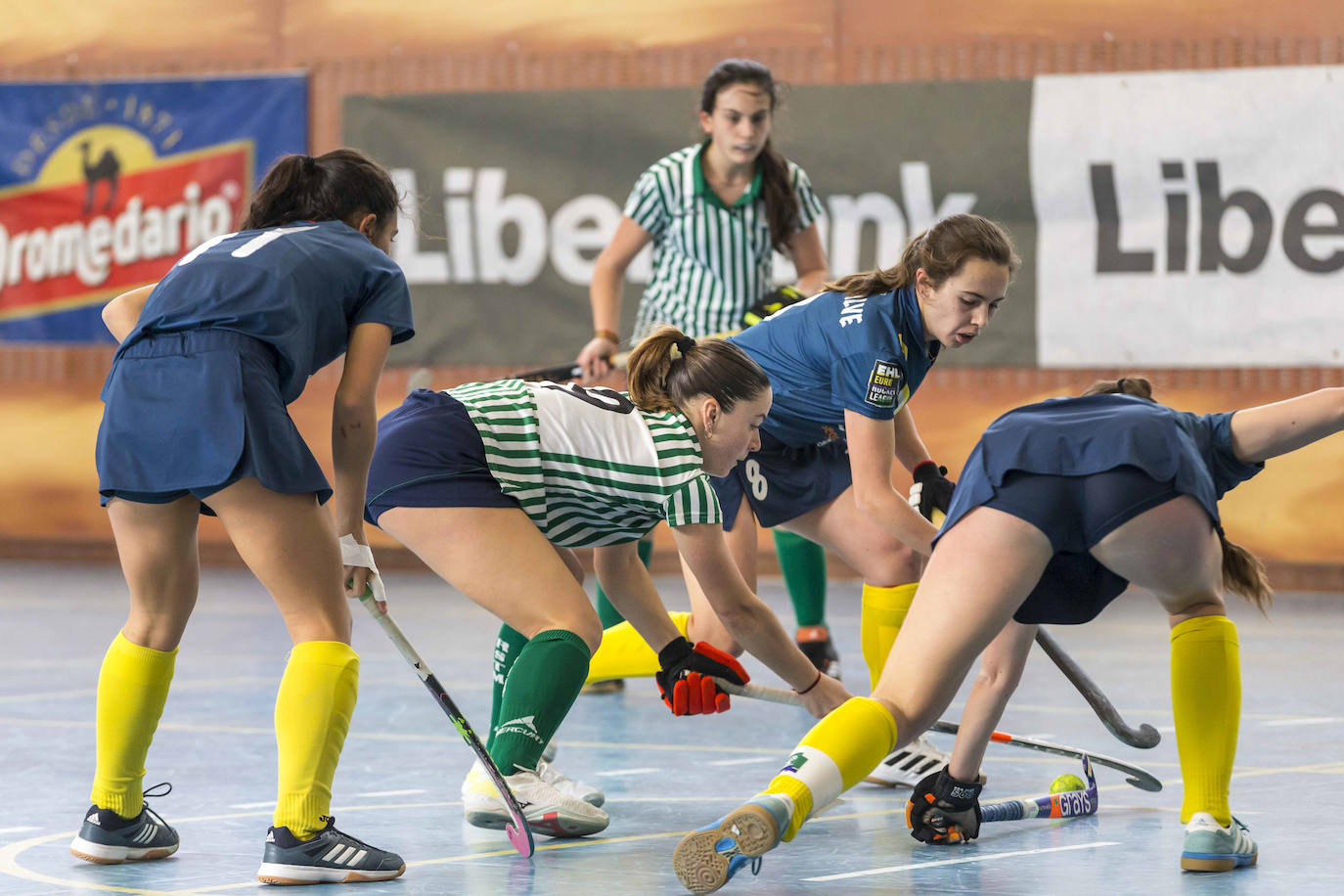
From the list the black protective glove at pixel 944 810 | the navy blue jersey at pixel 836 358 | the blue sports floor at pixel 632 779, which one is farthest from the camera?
the navy blue jersey at pixel 836 358

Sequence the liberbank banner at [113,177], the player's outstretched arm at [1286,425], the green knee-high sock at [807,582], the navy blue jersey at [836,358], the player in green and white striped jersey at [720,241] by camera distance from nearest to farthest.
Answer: the player's outstretched arm at [1286,425], the navy blue jersey at [836,358], the player in green and white striped jersey at [720,241], the green knee-high sock at [807,582], the liberbank banner at [113,177]

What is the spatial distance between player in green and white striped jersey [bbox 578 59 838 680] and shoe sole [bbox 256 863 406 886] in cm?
198

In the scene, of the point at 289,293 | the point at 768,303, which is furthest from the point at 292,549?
the point at 768,303

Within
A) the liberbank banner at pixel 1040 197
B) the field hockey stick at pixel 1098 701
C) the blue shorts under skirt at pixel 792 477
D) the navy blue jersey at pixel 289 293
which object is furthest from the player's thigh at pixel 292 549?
the liberbank banner at pixel 1040 197

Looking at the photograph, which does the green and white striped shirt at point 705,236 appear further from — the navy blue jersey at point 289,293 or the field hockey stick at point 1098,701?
the navy blue jersey at point 289,293

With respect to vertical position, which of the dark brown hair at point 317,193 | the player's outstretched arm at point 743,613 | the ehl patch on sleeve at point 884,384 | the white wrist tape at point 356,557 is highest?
the dark brown hair at point 317,193

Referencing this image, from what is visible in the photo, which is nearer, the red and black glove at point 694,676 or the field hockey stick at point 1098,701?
the red and black glove at point 694,676

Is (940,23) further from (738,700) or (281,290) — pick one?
(281,290)

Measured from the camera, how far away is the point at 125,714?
2654mm

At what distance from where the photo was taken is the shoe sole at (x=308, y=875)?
8.16 ft

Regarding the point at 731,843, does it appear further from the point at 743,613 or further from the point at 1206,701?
the point at 1206,701

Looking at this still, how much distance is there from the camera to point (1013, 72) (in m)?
6.98

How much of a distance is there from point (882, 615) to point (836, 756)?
1135 mm

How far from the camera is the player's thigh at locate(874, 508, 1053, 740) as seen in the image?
2.30m
